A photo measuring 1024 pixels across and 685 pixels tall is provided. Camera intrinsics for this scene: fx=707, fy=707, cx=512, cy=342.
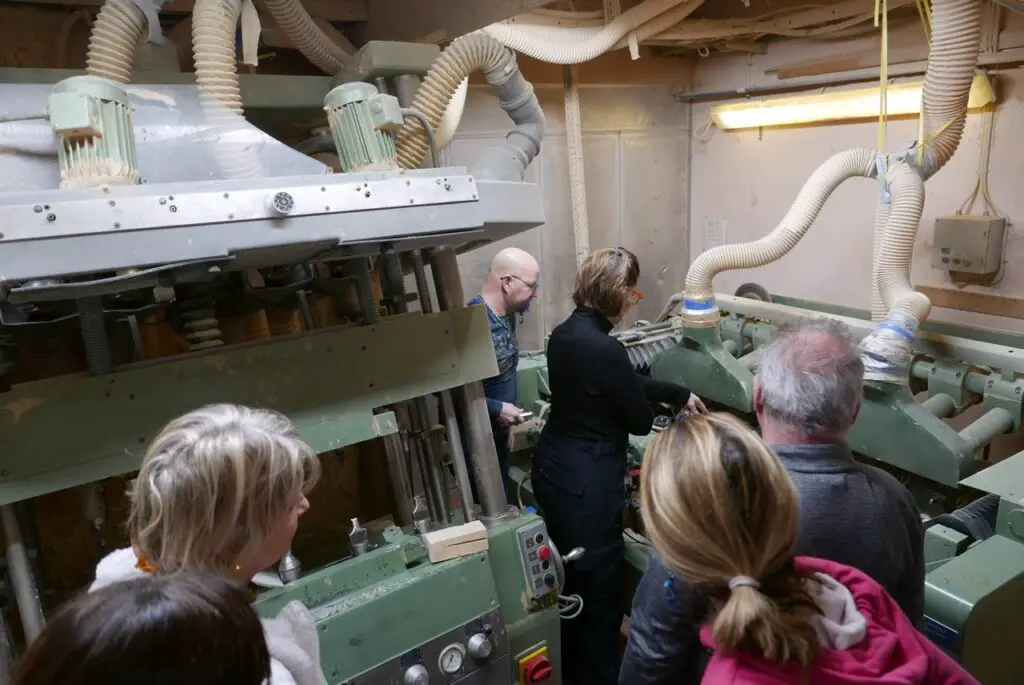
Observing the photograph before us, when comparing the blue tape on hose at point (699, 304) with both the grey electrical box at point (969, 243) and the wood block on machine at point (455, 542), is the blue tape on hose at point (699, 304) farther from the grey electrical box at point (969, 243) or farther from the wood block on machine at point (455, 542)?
the wood block on machine at point (455, 542)

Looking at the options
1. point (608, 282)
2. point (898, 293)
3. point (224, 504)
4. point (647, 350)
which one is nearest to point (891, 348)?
point (898, 293)

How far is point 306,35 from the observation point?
188 cm

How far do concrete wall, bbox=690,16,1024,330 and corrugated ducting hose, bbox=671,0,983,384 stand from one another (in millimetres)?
889

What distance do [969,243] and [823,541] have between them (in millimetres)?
2752

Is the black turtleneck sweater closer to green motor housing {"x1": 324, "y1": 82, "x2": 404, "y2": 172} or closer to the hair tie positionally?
green motor housing {"x1": 324, "y1": 82, "x2": 404, "y2": 172}

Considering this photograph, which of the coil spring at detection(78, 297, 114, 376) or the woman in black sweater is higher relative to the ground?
the coil spring at detection(78, 297, 114, 376)

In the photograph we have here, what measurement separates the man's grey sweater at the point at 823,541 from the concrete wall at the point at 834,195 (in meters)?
2.71

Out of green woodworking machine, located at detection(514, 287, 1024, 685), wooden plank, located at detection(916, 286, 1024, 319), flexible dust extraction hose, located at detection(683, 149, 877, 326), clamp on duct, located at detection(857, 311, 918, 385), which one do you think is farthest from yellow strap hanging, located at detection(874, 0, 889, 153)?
wooden plank, located at detection(916, 286, 1024, 319)

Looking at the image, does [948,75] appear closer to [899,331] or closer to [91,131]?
[899,331]

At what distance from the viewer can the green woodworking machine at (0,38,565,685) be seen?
1280 millimetres

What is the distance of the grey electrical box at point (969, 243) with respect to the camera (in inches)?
128

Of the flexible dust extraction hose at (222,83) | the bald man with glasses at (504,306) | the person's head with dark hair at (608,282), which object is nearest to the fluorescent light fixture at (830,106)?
the person's head with dark hair at (608,282)

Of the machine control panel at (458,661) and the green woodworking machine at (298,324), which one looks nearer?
the green woodworking machine at (298,324)

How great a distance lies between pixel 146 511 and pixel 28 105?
979 millimetres
